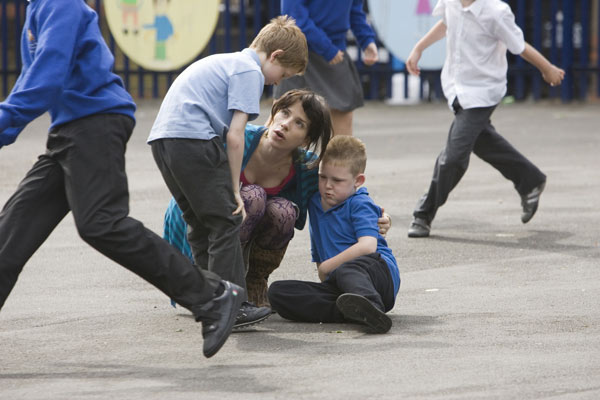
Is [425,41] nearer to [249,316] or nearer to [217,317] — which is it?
[249,316]

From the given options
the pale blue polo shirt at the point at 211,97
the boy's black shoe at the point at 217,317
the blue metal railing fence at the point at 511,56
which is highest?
the pale blue polo shirt at the point at 211,97

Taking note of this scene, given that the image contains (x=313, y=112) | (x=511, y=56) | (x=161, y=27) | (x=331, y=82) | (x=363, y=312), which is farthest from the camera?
(x=511, y=56)

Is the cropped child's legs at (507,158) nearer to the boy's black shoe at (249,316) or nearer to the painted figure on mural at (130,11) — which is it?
the boy's black shoe at (249,316)

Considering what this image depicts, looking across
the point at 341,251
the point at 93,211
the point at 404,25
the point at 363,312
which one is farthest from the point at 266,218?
the point at 404,25

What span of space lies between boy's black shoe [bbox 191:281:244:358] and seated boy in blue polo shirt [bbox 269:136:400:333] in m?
0.58

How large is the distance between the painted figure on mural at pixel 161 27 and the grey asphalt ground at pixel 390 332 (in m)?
7.21

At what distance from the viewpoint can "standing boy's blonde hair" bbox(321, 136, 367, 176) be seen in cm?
534

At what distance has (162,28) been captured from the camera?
15.8m

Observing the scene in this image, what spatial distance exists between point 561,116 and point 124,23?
5678 mm

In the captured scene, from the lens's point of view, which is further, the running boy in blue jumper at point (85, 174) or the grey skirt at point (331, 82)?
Result: the grey skirt at point (331, 82)

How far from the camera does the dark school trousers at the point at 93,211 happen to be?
14.5 ft

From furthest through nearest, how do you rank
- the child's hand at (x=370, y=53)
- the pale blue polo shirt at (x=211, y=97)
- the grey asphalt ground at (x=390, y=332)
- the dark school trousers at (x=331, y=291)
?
the child's hand at (x=370, y=53) → the dark school trousers at (x=331, y=291) → the pale blue polo shirt at (x=211, y=97) → the grey asphalt ground at (x=390, y=332)

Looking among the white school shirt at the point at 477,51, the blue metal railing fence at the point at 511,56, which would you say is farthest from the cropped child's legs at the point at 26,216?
the blue metal railing fence at the point at 511,56

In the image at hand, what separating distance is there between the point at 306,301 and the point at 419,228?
→ 245 cm
